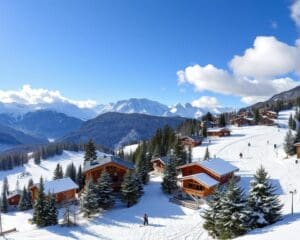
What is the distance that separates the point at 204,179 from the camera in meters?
53.5

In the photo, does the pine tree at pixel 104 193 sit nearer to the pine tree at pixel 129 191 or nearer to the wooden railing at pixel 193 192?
the pine tree at pixel 129 191

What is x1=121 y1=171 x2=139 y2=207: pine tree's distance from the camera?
50.0 meters

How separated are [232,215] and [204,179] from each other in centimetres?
2234

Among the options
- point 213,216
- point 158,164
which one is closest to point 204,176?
point 213,216

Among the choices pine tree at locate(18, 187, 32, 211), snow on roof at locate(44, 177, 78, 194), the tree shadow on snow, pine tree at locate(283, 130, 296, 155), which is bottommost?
pine tree at locate(18, 187, 32, 211)

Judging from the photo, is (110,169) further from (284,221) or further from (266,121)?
(266,121)

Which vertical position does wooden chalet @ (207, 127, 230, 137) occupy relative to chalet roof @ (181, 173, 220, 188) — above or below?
above

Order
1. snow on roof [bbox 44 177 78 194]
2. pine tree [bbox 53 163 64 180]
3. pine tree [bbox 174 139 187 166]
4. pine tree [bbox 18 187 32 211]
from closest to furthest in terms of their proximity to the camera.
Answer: snow on roof [bbox 44 177 78 194], pine tree [bbox 174 139 187 166], pine tree [bbox 18 187 32 211], pine tree [bbox 53 163 64 180]

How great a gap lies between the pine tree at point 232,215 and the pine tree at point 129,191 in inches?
769

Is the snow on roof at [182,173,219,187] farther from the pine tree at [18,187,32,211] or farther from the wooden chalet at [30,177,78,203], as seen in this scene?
the pine tree at [18,187,32,211]

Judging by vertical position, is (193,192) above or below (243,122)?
below

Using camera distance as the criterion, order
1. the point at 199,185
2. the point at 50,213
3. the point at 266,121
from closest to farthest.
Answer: the point at 50,213 → the point at 199,185 → the point at 266,121

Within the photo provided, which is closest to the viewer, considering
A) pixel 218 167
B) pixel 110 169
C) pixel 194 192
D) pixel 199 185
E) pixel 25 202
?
pixel 194 192

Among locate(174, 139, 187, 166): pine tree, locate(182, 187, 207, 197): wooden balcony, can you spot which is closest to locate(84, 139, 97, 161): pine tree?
locate(174, 139, 187, 166): pine tree
